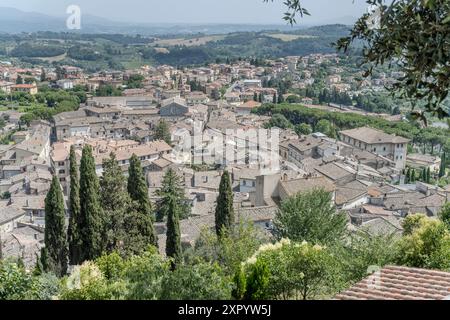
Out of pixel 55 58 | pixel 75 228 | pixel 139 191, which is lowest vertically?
A: pixel 75 228

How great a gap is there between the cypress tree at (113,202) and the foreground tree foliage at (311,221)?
4320 mm

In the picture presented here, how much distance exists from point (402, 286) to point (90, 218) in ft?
34.8

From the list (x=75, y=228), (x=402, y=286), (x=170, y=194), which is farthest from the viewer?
(x=170, y=194)

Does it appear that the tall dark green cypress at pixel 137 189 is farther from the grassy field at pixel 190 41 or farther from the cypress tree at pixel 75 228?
the grassy field at pixel 190 41

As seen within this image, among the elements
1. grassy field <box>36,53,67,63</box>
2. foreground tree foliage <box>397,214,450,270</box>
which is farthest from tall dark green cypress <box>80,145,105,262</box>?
grassy field <box>36,53,67,63</box>

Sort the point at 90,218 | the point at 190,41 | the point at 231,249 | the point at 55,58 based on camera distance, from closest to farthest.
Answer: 1. the point at 231,249
2. the point at 90,218
3. the point at 55,58
4. the point at 190,41

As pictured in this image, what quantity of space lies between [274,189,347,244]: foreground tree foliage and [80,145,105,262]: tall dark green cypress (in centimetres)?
493

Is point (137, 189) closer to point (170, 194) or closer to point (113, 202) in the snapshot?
point (113, 202)

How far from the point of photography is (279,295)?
800cm

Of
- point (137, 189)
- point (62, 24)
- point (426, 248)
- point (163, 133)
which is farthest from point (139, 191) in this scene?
point (163, 133)

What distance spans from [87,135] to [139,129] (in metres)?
4.69

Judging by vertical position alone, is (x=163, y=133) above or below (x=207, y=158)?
above

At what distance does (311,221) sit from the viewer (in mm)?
12477
